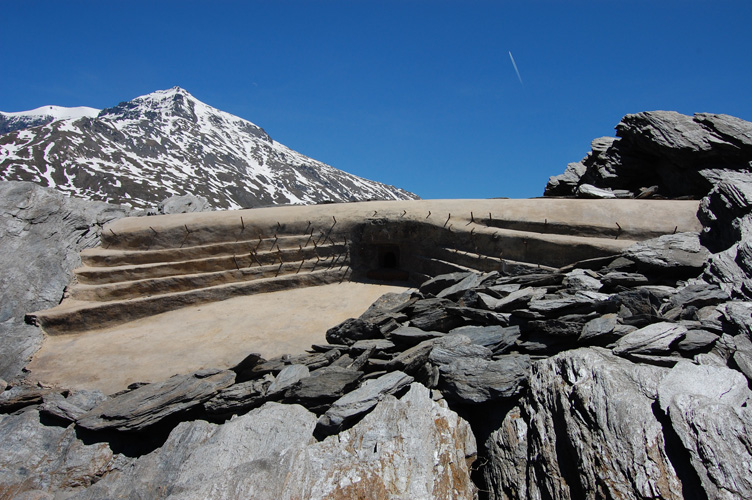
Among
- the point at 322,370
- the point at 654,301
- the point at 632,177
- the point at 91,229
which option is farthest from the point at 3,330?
the point at 632,177

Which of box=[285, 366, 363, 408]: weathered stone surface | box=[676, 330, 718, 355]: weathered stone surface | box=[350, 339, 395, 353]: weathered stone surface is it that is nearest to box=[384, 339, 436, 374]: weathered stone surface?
box=[350, 339, 395, 353]: weathered stone surface

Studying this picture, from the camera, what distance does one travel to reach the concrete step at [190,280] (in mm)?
15977

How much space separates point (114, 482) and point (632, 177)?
23.8 m

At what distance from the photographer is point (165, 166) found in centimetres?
13525

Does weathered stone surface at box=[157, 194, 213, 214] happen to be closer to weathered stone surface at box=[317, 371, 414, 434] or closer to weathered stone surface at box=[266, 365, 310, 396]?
weathered stone surface at box=[266, 365, 310, 396]

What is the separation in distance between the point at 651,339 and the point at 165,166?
480 feet

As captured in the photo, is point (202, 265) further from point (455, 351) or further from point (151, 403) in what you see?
point (455, 351)

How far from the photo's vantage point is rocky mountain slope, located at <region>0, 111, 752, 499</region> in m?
6.34

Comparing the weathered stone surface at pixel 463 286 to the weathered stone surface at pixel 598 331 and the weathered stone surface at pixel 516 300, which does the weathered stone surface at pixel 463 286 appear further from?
the weathered stone surface at pixel 598 331

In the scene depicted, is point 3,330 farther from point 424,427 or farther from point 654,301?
point 654,301

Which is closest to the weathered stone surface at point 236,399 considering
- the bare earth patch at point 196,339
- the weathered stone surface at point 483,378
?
the bare earth patch at point 196,339

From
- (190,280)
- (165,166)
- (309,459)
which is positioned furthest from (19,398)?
(165,166)

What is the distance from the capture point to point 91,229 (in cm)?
1841

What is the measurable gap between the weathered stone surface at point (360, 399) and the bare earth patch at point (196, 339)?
4.38 metres
